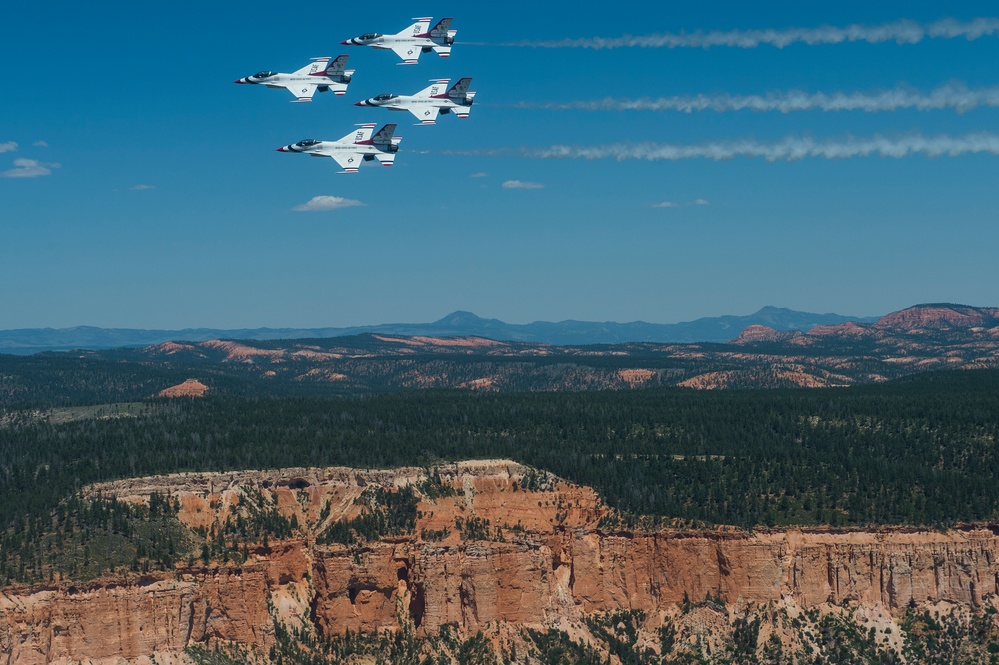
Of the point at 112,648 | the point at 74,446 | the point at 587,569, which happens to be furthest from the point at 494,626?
the point at 74,446

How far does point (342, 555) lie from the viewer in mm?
152375

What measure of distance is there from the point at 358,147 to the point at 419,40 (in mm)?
17715

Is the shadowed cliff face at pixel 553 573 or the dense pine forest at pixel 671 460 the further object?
the dense pine forest at pixel 671 460

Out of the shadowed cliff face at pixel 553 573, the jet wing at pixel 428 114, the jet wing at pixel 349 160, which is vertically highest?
the jet wing at pixel 428 114

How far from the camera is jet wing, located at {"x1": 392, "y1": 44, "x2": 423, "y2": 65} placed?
160 meters

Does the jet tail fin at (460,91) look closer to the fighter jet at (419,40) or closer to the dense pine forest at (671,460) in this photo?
the fighter jet at (419,40)

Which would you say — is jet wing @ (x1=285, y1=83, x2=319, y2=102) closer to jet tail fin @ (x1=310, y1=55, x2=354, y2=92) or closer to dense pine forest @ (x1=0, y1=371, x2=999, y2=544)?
jet tail fin @ (x1=310, y1=55, x2=354, y2=92)

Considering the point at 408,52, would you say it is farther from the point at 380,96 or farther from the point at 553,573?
the point at 553,573

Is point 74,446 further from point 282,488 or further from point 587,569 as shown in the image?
point 587,569

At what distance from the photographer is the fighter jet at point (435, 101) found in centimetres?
16525

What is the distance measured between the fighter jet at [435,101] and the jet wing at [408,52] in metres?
6.16

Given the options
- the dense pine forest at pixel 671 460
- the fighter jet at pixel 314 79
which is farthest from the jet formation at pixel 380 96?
the dense pine forest at pixel 671 460

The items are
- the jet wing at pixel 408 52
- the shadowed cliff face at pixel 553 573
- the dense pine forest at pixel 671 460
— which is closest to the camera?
the shadowed cliff face at pixel 553 573

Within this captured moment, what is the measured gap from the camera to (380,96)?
6609 inches
